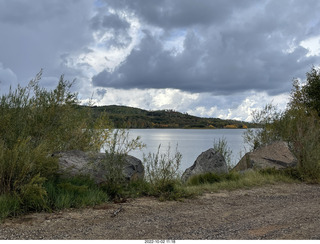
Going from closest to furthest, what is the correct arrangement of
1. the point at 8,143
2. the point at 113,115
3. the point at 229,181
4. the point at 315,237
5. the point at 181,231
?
1. the point at 315,237
2. the point at 181,231
3. the point at 8,143
4. the point at 229,181
5. the point at 113,115

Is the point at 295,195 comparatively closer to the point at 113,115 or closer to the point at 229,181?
the point at 229,181

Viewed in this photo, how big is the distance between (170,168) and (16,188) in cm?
415

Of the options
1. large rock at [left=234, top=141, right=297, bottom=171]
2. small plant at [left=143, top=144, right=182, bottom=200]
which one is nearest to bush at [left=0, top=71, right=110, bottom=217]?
small plant at [left=143, top=144, right=182, bottom=200]

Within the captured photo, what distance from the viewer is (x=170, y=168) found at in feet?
32.0

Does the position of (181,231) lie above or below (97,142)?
below

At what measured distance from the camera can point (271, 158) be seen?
48.6ft

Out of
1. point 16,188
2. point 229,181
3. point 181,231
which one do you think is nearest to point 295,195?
point 229,181

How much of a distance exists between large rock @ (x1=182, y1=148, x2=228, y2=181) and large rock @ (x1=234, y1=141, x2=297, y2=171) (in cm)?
217

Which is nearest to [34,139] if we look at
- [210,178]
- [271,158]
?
[210,178]

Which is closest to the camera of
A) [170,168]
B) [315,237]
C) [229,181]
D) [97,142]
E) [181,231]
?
[315,237]

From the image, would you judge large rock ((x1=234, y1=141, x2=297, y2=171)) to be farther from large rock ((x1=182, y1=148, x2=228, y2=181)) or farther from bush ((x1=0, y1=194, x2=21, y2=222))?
bush ((x1=0, y1=194, x2=21, y2=222))

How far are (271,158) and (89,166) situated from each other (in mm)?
8716

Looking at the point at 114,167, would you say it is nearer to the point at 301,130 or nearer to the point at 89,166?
the point at 89,166

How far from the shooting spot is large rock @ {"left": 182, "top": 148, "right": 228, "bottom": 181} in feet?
43.2
